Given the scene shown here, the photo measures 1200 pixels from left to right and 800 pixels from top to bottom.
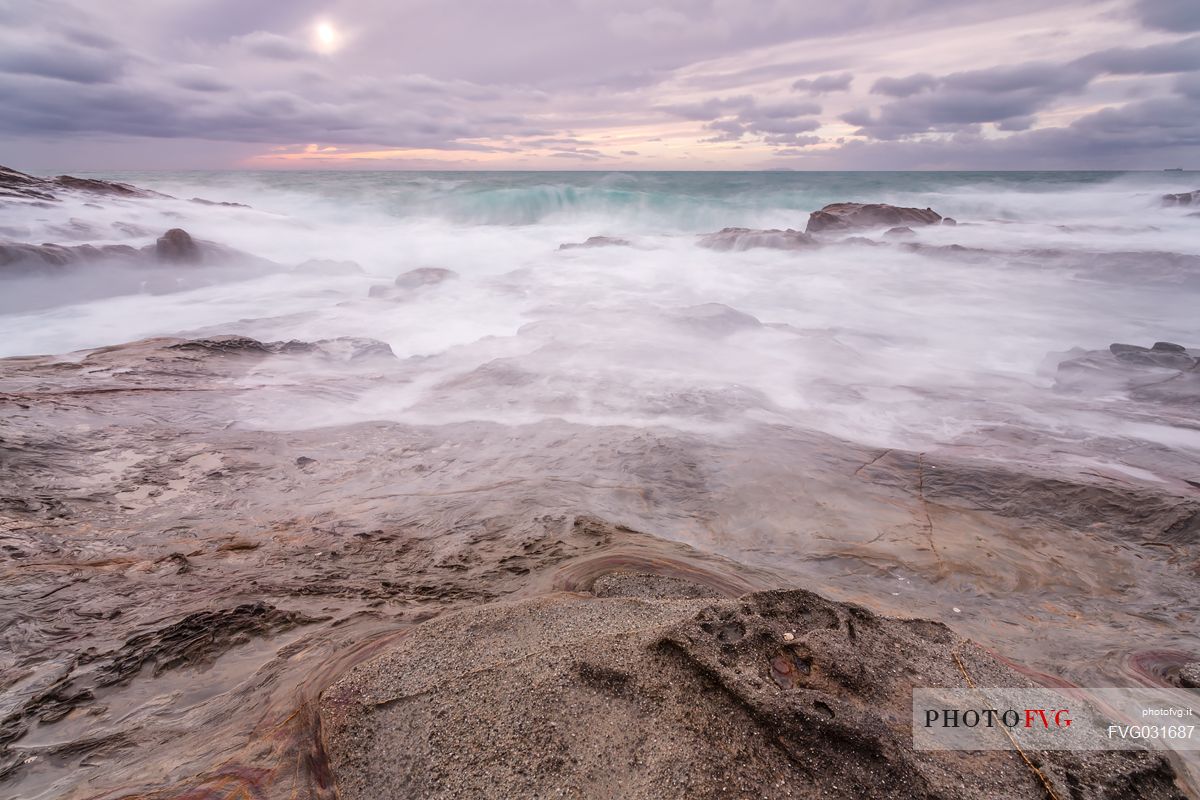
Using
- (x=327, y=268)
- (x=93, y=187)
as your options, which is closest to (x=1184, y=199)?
(x=327, y=268)

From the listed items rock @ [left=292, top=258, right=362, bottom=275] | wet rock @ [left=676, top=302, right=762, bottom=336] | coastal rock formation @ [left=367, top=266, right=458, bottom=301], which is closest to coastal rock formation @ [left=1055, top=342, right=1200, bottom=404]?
wet rock @ [left=676, top=302, right=762, bottom=336]

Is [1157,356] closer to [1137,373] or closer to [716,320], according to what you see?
[1137,373]

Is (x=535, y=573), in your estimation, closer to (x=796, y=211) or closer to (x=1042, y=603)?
(x=1042, y=603)

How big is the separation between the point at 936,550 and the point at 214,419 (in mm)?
6602

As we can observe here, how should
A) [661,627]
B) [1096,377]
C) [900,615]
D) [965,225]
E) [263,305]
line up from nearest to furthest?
[661,627], [900,615], [1096,377], [263,305], [965,225]

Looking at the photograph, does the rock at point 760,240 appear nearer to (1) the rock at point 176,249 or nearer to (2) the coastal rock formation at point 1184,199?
(1) the rock at point 176,249

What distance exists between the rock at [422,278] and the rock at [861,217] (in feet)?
50.6

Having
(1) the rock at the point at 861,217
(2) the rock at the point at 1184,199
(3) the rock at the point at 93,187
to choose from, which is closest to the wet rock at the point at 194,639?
(1) the rock at the point at 861,217

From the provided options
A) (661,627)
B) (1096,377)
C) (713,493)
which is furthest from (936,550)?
(1096,377)

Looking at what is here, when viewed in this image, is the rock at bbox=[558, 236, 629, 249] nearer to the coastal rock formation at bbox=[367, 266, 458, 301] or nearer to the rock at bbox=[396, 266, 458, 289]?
the coastal rock formation at bbox=[367, 266, 458, 301]

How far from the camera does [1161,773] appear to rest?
208cm

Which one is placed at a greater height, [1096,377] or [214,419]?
[214,419]

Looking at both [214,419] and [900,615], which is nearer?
[900,615]

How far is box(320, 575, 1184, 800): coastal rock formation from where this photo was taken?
199 cm
